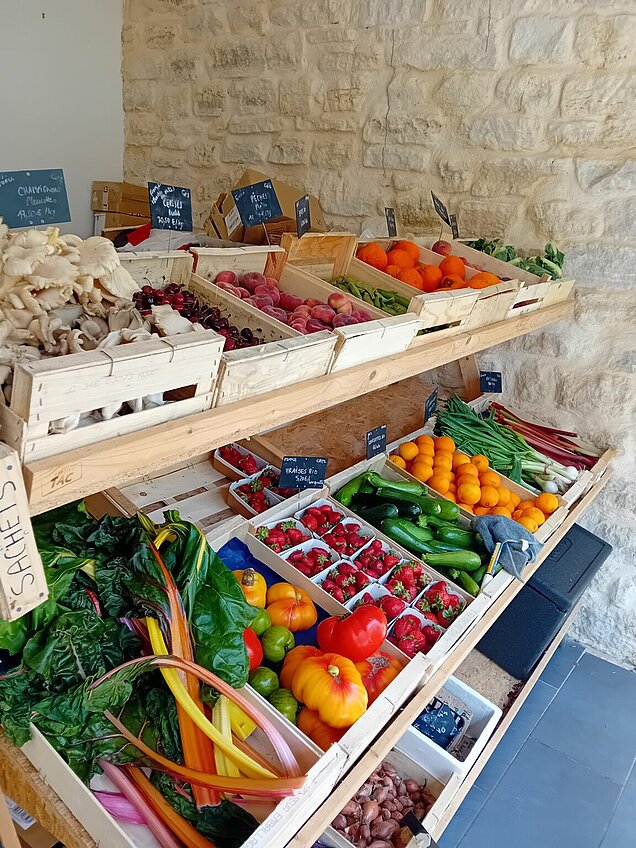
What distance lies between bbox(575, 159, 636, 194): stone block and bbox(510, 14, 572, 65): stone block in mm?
452

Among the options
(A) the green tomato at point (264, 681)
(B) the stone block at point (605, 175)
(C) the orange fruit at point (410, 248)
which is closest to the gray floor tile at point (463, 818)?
(A) the green tomato at point (264, 681)

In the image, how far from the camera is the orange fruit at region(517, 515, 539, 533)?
239 centimetres

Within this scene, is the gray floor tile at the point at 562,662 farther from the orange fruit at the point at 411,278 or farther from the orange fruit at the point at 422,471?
the orange fruit at the point at 411,278

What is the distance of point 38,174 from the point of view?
158 cm

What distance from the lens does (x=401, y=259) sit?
92.7 inches

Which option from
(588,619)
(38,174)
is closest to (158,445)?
(38,174)

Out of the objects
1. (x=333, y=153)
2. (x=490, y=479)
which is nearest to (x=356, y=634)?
(x=490, y=479)

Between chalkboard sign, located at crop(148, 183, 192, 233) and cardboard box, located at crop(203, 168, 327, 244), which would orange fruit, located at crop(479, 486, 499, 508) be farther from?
chalkboard sign, located at crop(148, 183, 192, 233)

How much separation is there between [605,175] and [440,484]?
152 centimetres

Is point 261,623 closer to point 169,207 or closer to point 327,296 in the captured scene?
point 327,296

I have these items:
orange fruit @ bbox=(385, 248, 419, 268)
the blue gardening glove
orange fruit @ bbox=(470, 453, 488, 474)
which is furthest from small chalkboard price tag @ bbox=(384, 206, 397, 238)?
the blue gardening glove

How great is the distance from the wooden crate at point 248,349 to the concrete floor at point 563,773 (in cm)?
180

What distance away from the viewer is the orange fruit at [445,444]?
2.69 meters

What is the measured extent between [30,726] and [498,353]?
2678mm
